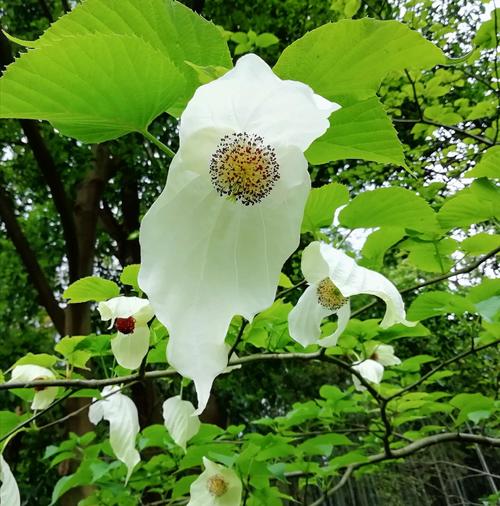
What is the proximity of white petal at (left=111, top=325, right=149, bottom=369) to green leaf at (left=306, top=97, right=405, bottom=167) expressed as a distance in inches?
15.2

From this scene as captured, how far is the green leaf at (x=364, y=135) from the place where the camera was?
379 mm

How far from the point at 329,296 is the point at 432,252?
0.36 metres

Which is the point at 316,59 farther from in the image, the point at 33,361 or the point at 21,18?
the point at 21,18

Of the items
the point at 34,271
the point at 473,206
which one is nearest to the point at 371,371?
the point at 473,206

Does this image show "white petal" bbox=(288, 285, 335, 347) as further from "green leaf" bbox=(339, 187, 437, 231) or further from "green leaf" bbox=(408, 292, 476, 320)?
"green leaf" bbox=(408, 292, 476, 320)

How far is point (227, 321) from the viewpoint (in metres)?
0.32

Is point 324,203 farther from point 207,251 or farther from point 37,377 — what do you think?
point 37,377

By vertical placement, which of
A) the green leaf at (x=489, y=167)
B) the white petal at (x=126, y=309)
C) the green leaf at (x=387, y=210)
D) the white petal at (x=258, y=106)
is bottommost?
the white petal at (x=258, y=106)

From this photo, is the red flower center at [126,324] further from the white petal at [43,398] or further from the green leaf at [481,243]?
the green leaf at [481,243]

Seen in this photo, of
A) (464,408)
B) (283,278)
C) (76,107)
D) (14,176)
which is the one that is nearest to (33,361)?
(283,278)

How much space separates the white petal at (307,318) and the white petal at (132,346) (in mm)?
214

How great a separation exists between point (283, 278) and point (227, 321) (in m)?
0.51

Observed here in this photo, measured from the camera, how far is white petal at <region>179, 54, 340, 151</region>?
28 centimetres

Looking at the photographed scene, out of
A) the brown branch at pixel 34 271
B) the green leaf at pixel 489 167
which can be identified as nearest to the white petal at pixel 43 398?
the green leaf at pixel 489 167
